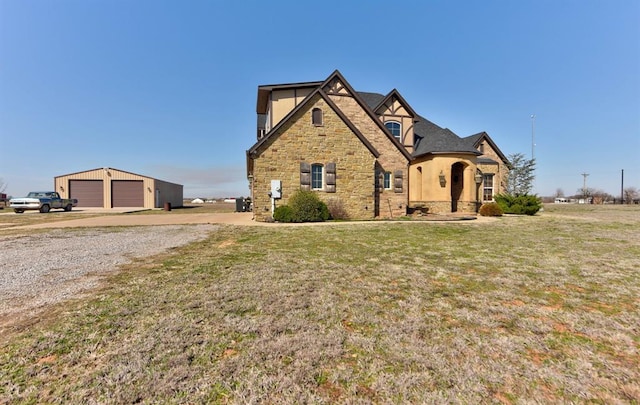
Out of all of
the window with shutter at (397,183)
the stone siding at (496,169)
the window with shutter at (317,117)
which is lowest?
the window with shutter at (397,183)

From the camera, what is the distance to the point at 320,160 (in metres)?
15.5

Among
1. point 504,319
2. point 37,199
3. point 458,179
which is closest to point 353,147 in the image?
point 458,179

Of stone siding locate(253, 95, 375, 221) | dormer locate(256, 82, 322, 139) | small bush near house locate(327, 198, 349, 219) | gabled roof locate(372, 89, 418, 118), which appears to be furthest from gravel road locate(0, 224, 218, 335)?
gabled roof locate(372, 89, 418, 118)

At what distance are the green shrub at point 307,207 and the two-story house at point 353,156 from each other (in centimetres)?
67

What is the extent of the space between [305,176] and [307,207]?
1.90m

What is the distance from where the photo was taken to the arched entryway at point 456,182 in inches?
Answer: 786

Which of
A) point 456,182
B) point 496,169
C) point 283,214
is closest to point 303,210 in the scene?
point 283,214

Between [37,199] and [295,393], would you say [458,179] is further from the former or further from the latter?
[37,199]

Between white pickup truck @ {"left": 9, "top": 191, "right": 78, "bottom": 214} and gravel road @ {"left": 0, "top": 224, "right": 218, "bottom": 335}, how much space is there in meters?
22.1

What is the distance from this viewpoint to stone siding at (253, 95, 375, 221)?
48.7 ft

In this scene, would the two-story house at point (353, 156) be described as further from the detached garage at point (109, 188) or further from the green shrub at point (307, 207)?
the detached garage at point (109, 188)

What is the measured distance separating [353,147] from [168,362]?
48.0 feet

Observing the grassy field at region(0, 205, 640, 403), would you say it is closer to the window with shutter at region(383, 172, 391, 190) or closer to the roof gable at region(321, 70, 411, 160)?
the window with shutter at region(383, 172, 391, 190)

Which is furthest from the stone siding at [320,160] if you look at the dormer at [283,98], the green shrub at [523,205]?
the green shrub at [523,205]
